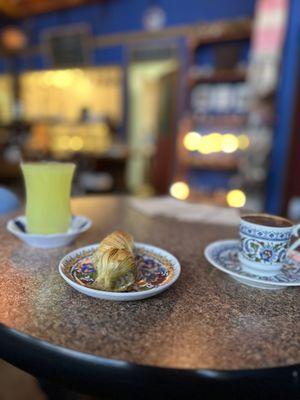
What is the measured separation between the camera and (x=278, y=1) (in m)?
2.80

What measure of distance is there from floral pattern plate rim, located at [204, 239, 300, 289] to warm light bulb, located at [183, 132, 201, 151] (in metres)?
3.06

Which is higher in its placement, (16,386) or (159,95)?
(159,95)

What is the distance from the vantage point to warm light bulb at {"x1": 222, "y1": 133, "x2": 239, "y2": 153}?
139 inches

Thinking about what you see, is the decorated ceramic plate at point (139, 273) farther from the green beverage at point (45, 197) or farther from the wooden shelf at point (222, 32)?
the wooden shelf at point (222, 32)

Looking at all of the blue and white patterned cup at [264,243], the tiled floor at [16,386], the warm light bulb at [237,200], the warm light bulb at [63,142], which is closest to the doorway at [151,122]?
the warm light bulb at [63,142]

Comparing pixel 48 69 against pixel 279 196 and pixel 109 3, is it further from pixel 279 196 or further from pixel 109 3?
pixel 279 196

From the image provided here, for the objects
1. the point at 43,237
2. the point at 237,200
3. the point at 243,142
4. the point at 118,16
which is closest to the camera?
the point at 43,237

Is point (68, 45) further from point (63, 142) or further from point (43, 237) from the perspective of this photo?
point (43, 237)

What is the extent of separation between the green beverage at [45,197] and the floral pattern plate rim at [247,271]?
35cm

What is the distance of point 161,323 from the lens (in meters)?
0.47

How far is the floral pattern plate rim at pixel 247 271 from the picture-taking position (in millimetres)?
582

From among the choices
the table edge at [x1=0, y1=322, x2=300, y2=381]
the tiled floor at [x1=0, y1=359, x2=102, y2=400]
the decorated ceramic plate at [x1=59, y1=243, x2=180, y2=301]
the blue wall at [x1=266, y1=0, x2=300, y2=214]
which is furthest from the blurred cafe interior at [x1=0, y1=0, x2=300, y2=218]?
the table edge at [x1=0, y1=322, x2=300, y2=381]

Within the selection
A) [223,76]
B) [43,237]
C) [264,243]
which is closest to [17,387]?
[43,237]

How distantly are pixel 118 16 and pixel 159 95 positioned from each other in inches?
48.1
